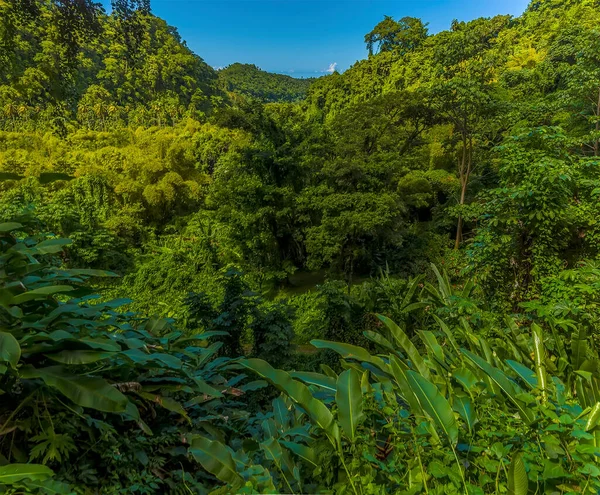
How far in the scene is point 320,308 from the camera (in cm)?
647

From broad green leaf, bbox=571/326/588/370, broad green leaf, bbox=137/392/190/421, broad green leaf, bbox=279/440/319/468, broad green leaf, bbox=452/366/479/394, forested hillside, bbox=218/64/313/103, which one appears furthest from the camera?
forested hillside, bbox=218/64/313/103

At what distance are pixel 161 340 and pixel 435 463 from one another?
72.1 inches

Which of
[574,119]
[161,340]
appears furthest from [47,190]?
[574,119]

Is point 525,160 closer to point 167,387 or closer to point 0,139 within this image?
point 167,387

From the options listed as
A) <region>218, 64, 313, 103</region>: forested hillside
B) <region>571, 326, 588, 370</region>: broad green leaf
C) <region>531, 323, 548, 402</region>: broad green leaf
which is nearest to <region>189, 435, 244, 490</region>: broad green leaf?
<region>531, 323, 548, 402</region>: broad green leaf

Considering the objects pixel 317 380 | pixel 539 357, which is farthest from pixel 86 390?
pixel 539 357

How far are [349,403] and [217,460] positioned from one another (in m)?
0.53

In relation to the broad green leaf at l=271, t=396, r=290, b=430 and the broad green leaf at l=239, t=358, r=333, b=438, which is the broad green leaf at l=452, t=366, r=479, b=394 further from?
the broad green leaf at l=271, t=396, r=290, b=430

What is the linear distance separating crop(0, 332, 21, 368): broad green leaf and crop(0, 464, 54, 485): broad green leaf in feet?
1.04

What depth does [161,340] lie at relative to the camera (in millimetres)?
2189

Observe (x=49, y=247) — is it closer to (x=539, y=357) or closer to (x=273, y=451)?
(x=273, y=451)

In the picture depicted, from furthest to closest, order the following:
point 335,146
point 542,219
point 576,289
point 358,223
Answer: point 335,146, point 358,223, point 542,219, point 576,289

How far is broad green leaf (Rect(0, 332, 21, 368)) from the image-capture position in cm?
110

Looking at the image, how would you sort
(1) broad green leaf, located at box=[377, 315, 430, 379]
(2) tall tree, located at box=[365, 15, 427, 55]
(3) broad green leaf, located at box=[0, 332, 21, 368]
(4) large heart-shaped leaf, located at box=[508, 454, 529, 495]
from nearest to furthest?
(4) large heart-shaped leaf, located at box=[508, 454, 529, 495] < (3) broad green leaf, located at box=[0, 332, 21, 368] < (1) broad green leaf, located at box=[377, 315, 430, 379] < (2) tall tree, located at box=[365, 15, 427, 55]
